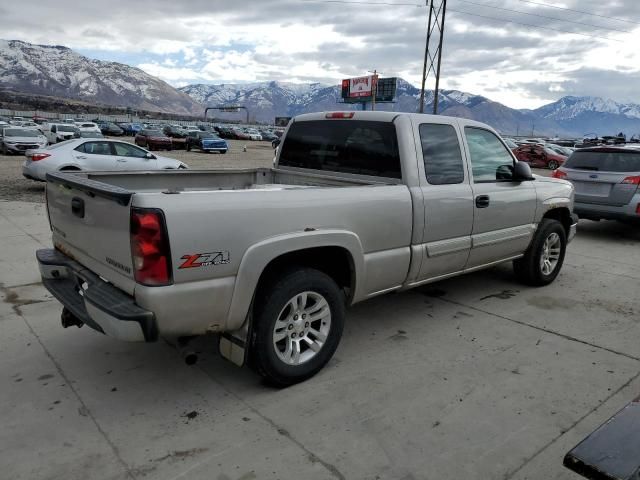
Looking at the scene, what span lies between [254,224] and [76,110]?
16368 cm

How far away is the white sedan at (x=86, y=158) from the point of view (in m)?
12.6

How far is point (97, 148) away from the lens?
541 inches

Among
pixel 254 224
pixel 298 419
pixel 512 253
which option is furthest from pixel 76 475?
pixel 512 253

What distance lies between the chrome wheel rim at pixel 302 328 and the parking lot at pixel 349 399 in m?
0.22

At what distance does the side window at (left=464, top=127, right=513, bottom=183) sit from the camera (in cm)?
464

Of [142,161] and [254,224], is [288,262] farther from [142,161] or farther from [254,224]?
[142,161]

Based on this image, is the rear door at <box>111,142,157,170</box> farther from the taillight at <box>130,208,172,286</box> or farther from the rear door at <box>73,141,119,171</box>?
the taillight at <box>130,208,172,286</box>

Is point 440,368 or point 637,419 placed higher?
point 637,419

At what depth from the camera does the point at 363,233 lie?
3.58m

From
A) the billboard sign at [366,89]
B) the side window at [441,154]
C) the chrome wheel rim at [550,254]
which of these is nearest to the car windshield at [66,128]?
the chrome wheel rim at [550,254]

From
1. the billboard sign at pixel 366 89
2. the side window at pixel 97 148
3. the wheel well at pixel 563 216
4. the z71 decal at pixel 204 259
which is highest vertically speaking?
the billboard sign at pixel 366 89

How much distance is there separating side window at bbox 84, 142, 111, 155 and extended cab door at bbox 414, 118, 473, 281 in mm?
11748

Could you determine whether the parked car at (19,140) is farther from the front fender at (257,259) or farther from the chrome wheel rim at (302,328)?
the front fender at (257,259)

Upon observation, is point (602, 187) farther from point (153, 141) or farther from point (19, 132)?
point (153, 141)
